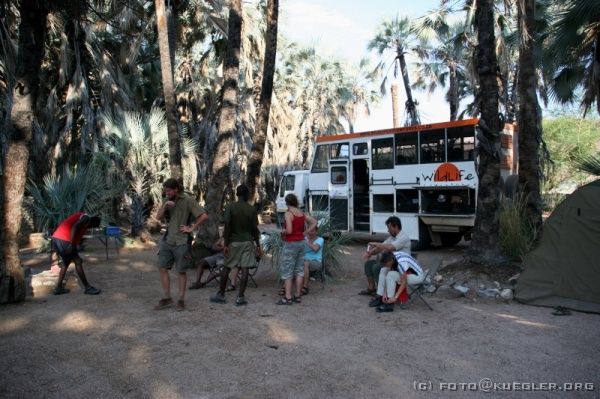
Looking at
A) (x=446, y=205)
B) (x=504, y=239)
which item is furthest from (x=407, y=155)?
(x=504, y=239)

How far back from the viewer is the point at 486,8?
7824 millimetres

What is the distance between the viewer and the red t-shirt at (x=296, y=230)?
262 inches

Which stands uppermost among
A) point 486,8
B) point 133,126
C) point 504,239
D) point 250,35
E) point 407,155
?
point 250,35

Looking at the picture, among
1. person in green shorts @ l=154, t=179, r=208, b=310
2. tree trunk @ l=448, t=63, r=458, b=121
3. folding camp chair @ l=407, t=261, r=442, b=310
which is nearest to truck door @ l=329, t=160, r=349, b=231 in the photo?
folding camp chair @ l=407, t=261, r=442, b=310

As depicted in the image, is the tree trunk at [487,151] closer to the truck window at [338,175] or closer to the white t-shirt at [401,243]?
the white t-shirt at [401,243]

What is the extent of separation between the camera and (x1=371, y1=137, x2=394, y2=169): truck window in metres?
12.5

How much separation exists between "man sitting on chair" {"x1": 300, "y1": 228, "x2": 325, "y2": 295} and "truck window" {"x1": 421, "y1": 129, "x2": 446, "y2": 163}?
16.0 ft

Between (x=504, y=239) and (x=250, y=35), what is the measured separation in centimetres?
1387

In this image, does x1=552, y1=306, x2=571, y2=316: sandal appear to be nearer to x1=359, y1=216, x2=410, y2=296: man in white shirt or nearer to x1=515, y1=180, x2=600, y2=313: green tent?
x1=515, y1=180, x2=600, y2=313: green tent

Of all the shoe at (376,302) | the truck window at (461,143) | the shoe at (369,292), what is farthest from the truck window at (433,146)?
the shoe at (376,302)

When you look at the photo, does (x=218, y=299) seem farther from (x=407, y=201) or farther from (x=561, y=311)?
(x=407, y=201)

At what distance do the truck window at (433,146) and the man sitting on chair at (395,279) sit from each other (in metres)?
5.75

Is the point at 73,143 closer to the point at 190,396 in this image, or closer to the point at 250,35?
the point at 250,35

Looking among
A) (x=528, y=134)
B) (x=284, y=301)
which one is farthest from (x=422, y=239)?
(x=284, y=301)
